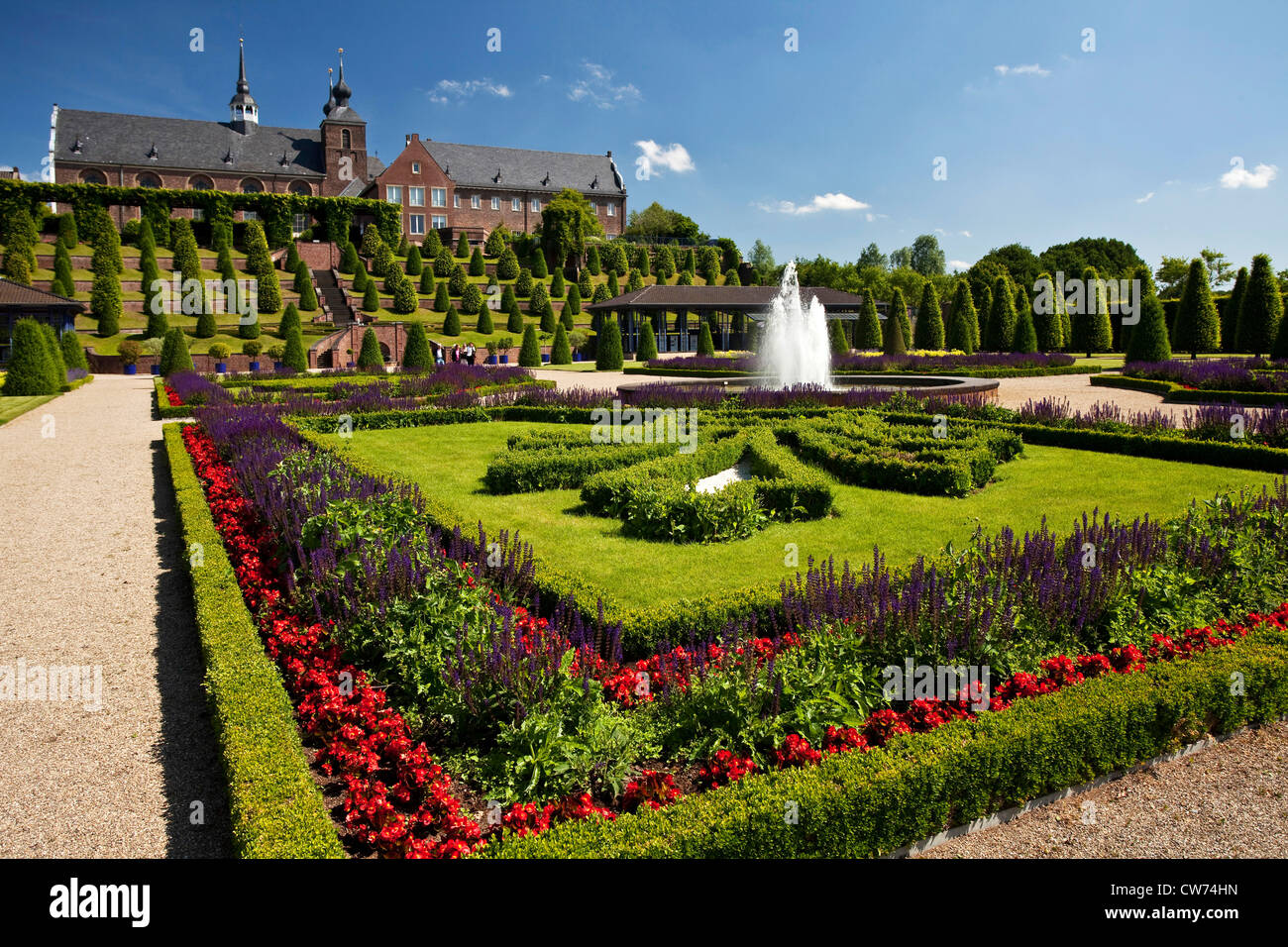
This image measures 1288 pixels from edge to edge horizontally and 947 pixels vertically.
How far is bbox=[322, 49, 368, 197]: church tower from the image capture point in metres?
68.5

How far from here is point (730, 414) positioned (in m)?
15.1

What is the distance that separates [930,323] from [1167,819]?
38727 millimetres

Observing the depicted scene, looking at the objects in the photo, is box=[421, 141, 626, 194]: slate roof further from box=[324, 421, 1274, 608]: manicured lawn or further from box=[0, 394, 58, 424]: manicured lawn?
box=[324, 421, 1274, 608]: manicured lawn

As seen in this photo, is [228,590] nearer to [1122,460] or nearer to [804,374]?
[1122,460]

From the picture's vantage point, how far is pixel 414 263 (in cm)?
A: 5772

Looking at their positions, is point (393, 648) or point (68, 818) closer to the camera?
point (68, 818)

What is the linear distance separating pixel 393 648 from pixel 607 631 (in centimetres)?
131

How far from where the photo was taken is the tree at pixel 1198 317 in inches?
1208

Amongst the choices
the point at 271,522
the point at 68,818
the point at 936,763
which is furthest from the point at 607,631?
the point at 271,522

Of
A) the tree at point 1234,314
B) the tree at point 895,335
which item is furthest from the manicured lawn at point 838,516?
the tree at point 895,335

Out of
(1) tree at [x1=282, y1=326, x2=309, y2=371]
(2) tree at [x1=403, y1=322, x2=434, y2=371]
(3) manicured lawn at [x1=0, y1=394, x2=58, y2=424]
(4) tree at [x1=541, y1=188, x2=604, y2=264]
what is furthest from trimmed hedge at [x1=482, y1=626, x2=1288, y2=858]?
(4) tree at [x1=541, y1=188, x2=604, y2=264]

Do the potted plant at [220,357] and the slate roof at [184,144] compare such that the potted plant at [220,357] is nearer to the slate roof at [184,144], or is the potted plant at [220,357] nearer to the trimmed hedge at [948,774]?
the slate roof at [184,144]

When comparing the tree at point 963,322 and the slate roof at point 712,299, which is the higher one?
the slate roof at point 712,299

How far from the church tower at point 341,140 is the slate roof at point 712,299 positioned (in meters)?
35.5
